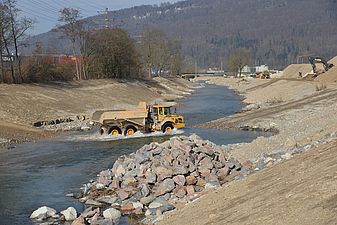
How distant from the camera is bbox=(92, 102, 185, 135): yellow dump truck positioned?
40.5 metres

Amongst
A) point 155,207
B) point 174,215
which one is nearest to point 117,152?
point 155,207

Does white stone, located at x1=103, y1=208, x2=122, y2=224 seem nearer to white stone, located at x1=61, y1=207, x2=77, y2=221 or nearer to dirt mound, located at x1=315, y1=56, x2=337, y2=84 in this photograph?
white stone, located at x1=61, y1=207, x2=77, y2=221

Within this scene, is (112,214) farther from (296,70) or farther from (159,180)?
(296,70)

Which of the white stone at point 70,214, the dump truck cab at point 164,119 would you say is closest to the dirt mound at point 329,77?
the dump truck cab at point 164,119

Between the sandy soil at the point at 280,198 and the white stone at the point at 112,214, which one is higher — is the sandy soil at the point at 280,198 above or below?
above

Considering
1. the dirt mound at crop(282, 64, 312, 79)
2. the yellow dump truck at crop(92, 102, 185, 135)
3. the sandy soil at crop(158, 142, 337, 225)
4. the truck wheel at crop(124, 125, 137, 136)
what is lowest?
the dirt mound at crop(282, 64, 312, 79)

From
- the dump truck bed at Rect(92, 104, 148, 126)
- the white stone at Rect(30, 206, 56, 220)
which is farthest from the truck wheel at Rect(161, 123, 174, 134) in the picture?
the white stone at Rect(30, 206, 56, 220)

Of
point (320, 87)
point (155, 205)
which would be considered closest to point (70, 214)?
point (155, 205)

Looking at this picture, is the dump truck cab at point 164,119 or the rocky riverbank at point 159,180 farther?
the dump truck cab at point 164,119

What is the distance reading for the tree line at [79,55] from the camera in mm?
65312

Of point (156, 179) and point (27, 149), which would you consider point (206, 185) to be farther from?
point (27, 149)

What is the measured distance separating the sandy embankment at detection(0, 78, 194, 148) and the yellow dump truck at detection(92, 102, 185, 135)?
6.46 metres

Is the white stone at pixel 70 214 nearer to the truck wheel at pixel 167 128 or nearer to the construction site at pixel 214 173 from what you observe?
the construction site at pixel 214 173

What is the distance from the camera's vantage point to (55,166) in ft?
95.8
